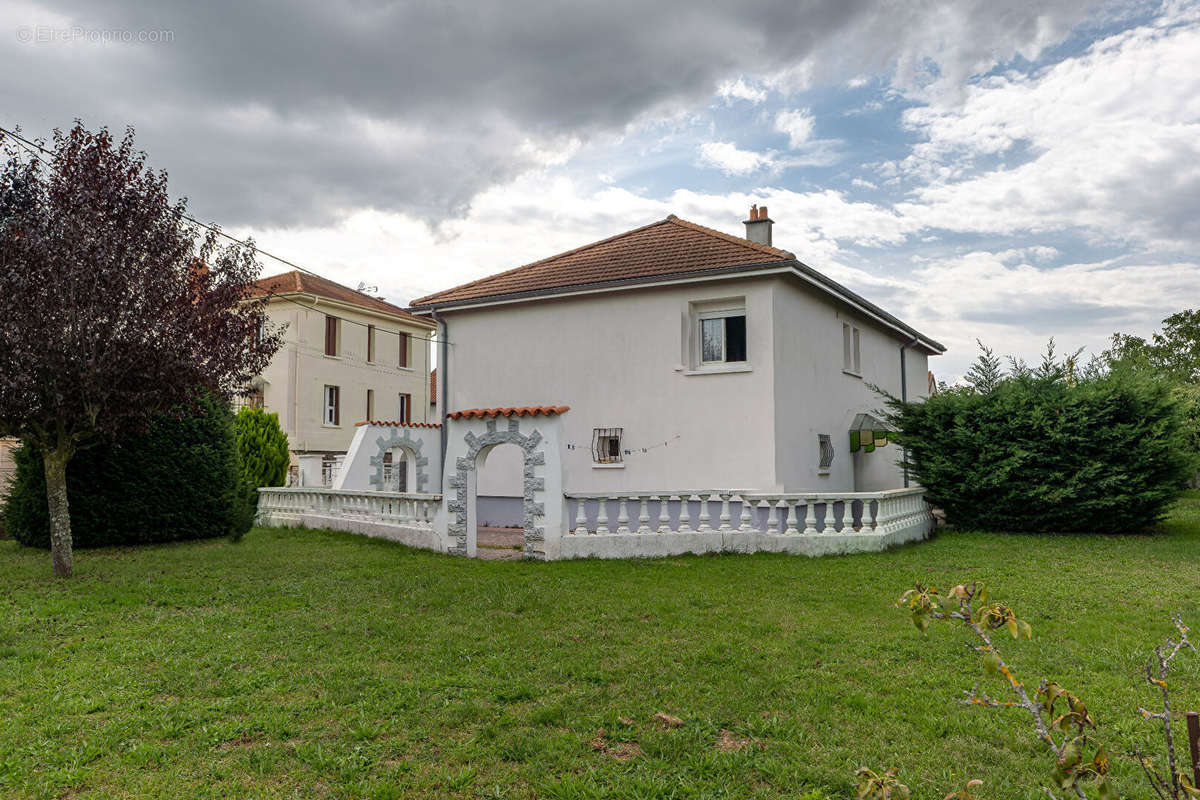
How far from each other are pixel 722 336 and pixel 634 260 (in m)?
2.57

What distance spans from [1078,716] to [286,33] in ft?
41.1

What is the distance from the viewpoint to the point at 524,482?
36.4 feet

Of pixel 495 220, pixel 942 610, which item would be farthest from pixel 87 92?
pixel 942 610

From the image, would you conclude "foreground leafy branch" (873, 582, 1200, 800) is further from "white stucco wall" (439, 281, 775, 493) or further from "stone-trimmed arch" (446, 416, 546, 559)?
"white stucco wall" (439, 281, 775, 493)

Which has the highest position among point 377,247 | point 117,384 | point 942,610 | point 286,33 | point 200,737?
point 286,33

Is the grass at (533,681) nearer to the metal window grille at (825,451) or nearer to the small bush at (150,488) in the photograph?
the small bush at (150,488)

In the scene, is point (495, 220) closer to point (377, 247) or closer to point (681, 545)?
point (377, 247)

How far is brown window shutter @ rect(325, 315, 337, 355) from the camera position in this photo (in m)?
29.3

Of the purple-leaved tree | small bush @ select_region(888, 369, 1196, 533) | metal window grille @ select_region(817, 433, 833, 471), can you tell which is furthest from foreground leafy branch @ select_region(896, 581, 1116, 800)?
metal window grille @ select_region(817, 433, 833, 471)

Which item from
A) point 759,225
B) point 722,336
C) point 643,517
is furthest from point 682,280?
point 643,517

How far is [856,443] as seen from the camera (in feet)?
54.3

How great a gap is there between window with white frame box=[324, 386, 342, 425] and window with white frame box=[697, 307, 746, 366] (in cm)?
2053

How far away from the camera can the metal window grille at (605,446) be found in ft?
47.1

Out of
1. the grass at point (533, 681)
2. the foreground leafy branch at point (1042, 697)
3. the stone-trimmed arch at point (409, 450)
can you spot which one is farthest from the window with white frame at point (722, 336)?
the foreground leafy branch at point (1042, 697)
